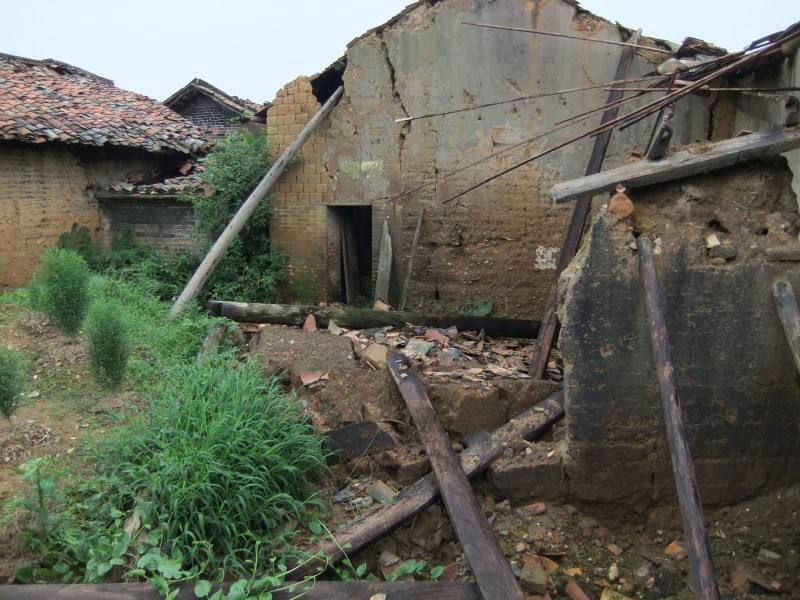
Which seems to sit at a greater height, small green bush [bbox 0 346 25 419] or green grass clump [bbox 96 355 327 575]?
small green bush [bbox 0 346 25 419]

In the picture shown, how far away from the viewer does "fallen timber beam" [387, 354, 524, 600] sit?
344 centimetres

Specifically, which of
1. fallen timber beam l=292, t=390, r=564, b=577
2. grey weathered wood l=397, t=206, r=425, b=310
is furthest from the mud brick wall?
Result: fallen timber beam l=292, t=390, r=564, b=577

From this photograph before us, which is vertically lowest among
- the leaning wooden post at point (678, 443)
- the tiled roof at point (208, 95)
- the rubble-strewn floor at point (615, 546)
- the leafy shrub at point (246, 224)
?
the rubble-strewn floor at point (615, 546)

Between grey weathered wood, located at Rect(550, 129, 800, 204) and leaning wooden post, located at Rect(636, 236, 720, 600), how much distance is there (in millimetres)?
368

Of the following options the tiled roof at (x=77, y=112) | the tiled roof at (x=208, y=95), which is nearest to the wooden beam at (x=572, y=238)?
the tiled roof at (x=77, y=112)

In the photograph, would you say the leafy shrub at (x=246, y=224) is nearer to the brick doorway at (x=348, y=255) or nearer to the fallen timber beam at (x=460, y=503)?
the brick doorway at (x=348, y=255)

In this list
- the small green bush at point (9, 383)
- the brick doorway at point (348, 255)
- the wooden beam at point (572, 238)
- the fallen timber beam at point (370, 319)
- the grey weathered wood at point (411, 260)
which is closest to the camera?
the small green bush at point (9, 383)

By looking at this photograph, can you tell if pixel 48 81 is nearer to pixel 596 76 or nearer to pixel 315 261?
pixel 315 261

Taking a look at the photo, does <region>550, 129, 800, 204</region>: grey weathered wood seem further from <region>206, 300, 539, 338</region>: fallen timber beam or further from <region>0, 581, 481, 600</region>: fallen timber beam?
<region>206, 300, 539, 338</region>: fallen timber beam

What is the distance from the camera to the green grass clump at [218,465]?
12.4 feet

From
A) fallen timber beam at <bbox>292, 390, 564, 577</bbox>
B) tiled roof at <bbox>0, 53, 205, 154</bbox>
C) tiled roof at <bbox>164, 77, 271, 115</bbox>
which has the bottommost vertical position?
fallen timber beam at <bbox>292, 390, 564, 577</bbox>

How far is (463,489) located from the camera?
409 centimetres

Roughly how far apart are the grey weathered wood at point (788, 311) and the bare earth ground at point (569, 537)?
1146 millimetres

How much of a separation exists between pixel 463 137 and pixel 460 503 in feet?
17.8
